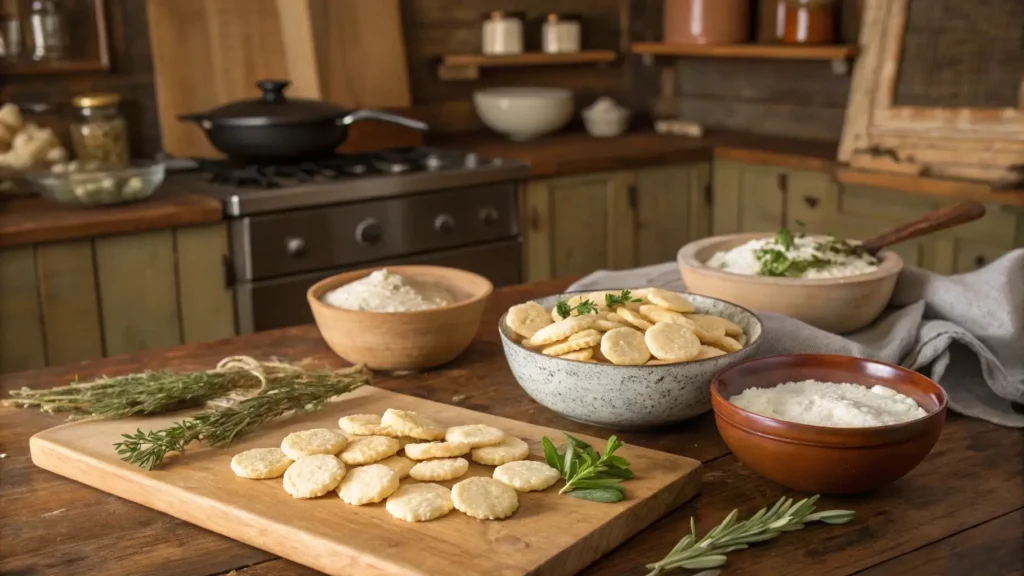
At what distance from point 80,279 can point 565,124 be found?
1.97 meters

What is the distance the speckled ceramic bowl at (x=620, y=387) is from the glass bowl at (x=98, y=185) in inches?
70.2

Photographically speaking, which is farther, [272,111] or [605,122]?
[605,122]

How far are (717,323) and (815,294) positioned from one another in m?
0.23

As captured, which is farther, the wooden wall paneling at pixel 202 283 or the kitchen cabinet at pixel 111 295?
the wooden wall paneling at pixel 202 283

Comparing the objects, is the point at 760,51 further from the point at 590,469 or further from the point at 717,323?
the point at 590,469

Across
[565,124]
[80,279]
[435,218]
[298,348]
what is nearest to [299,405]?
[298,348]

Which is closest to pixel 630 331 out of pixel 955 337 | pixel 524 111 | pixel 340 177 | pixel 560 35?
pixel 955 337

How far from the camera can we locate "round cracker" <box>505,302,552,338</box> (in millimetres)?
1321

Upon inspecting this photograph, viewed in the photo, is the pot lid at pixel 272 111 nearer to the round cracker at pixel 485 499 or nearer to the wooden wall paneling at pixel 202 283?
the wooden wall paneling at pixel 202 283

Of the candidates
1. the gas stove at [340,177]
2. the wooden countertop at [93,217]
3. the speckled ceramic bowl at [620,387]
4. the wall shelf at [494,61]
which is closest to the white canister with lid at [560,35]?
the wall shelf at [494,61]

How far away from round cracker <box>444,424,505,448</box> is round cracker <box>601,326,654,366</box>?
0.49 feet

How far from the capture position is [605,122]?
403 cm

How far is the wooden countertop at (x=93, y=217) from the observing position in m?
2.56

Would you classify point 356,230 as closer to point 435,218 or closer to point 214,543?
point 435,218
